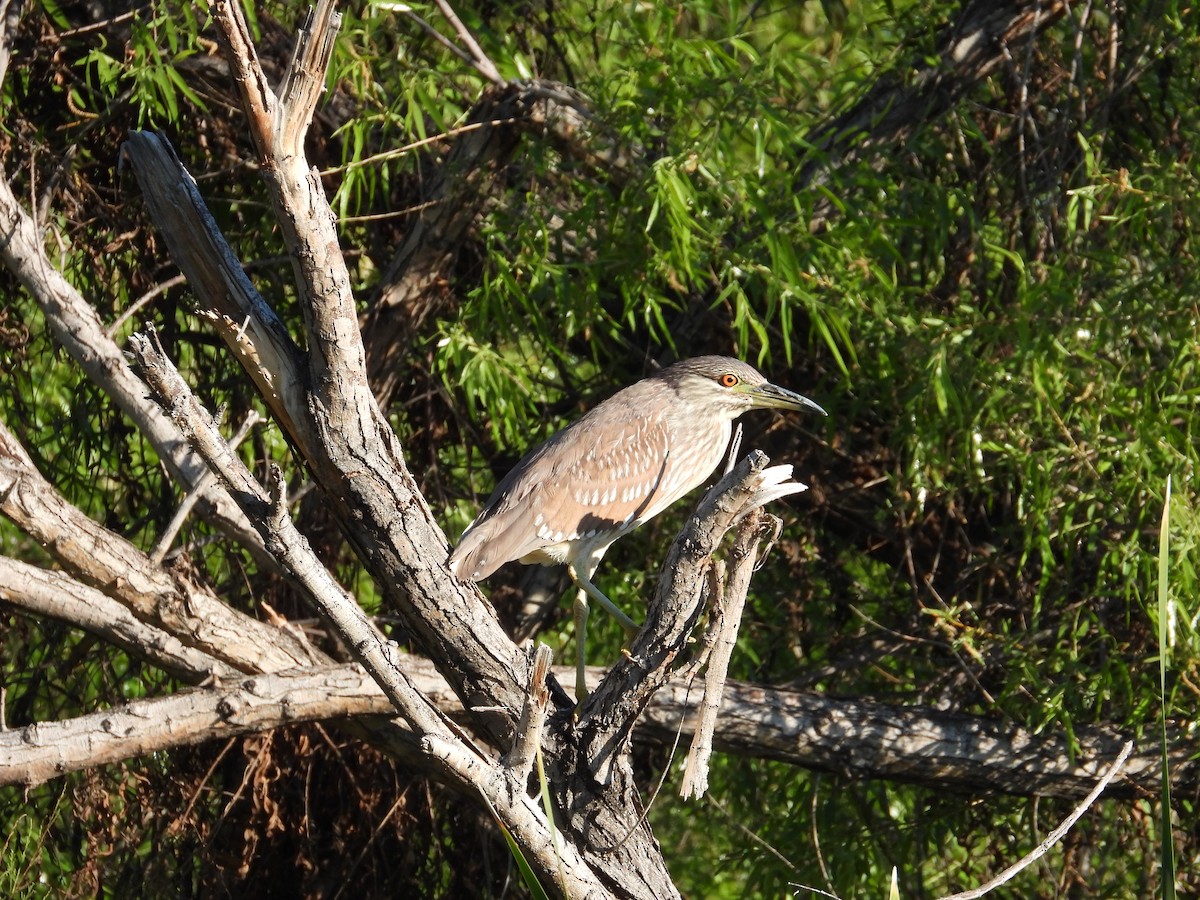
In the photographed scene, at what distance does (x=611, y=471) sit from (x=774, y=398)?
596mm

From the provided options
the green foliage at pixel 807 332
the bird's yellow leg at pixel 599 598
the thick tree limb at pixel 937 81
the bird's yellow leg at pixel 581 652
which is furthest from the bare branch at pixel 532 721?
the thick tree limb at pixel 937 81

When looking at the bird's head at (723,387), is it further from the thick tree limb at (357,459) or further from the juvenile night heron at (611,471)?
the thick tree limb at (357,459)

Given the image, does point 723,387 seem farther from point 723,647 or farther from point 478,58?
point 723,647

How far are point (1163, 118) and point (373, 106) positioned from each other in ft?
8.55

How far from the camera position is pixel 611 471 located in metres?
3.70

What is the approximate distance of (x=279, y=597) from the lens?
13.8ft

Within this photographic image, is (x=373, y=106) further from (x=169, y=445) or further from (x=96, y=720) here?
(x=96, y=720)

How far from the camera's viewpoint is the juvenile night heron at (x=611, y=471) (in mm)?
3459

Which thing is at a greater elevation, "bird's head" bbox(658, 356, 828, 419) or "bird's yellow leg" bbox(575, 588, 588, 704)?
"bird's head" bbox(658, 356, 828, 419)

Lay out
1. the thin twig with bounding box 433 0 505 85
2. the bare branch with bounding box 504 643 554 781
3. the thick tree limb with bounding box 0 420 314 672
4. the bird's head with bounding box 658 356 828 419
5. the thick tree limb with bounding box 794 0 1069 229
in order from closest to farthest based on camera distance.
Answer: the bare branch with bounding box 504 643 554 781
the thick tree limb with bounding box 0 420 314 672
the thin twig with bounding box 433 0 505 85
the bird's head with bounding box 658 356 828 419
the thick tree limb with bounding box 794 0 1069 229

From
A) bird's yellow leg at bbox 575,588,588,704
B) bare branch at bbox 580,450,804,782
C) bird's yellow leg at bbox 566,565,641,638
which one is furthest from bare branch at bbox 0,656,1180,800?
bare branch at bbox 580,450,804,782

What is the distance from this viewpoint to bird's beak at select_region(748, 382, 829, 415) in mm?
3844

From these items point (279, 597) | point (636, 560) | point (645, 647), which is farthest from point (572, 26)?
point (645, 647)

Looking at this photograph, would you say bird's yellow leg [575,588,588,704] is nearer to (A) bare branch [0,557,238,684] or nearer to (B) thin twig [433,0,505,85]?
(A) bare branch [0,557,238,684]
